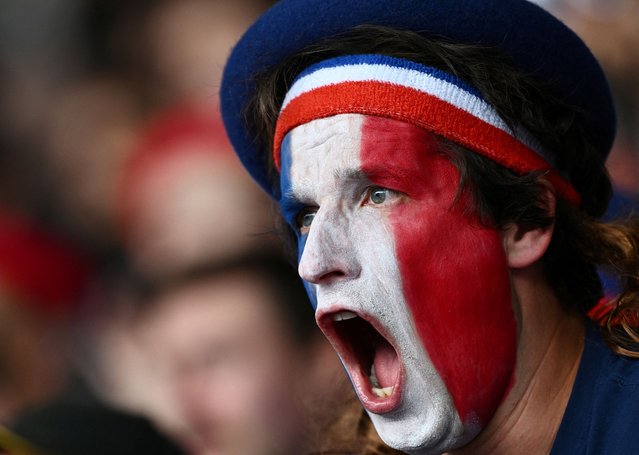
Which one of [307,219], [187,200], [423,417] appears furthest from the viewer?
[187,200]

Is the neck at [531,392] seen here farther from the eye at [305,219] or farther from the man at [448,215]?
the eye at [305,219]

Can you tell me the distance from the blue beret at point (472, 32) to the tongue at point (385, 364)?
656 mm

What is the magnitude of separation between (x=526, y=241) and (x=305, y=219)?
48 cm

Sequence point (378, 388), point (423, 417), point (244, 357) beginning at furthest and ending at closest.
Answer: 1. point (244, 357)
2. point (378, 388)
3. point (423, 417)

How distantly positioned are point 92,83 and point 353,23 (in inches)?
112

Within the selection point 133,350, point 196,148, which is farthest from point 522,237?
point 133,350

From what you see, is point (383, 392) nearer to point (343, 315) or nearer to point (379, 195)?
point (343, 315)

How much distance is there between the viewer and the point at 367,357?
2.35m

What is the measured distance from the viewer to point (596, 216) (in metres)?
2.57

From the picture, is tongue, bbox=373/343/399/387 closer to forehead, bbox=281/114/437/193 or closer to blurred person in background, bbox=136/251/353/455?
forehead, bbox=281/114/437/193

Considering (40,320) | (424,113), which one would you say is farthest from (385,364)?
(40,320)

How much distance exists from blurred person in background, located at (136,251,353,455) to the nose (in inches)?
41.2

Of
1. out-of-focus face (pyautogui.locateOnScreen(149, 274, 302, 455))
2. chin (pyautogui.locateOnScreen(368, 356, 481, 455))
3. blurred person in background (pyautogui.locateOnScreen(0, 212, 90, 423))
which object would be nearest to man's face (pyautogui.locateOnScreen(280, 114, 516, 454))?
chin (pyautogui.locateOnScreen(368, 356, 481, 455))

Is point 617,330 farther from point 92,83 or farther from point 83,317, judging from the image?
point 92,83
